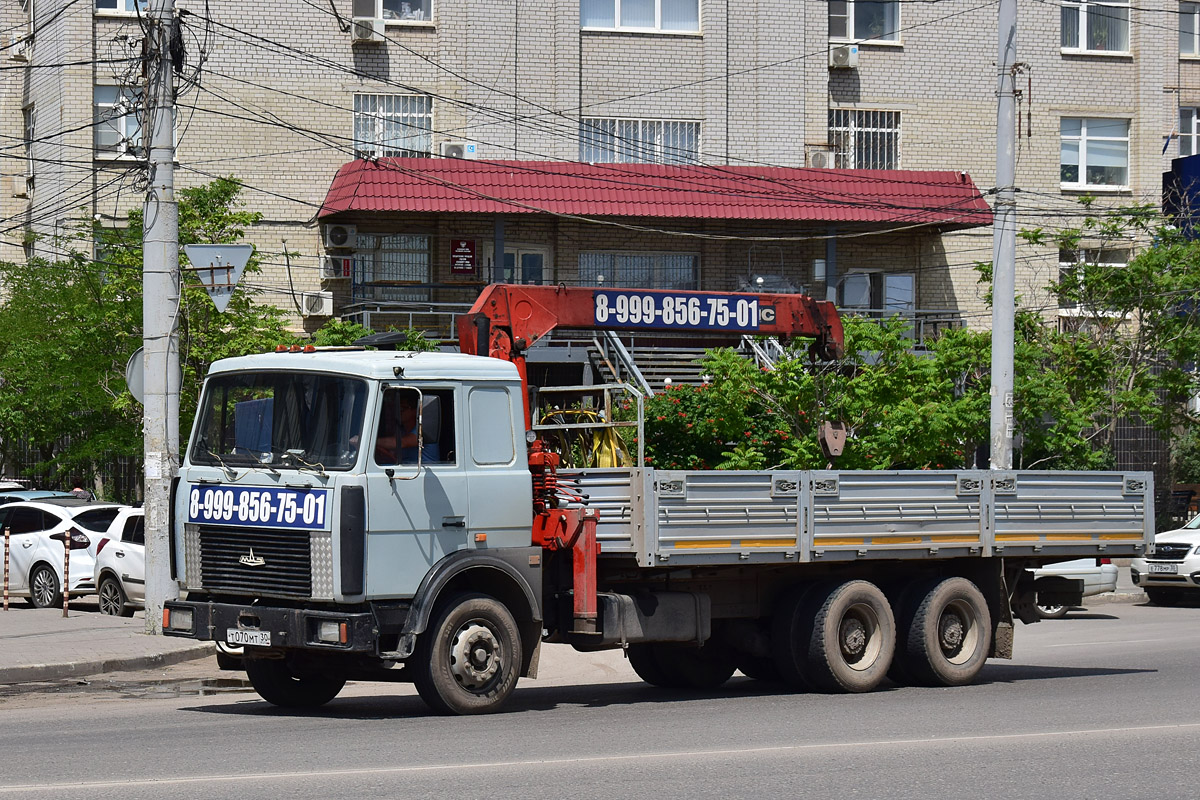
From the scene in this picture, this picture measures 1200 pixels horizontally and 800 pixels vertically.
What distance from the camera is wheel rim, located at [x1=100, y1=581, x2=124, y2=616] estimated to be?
22.0 m

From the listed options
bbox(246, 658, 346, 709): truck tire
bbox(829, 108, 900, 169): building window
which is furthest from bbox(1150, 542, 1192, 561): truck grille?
bbox(246, 658, 346, 709): truck tire

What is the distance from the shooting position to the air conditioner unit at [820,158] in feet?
119

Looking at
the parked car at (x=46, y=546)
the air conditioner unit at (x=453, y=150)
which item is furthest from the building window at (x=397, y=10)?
the parked car at (x=46, y=546)

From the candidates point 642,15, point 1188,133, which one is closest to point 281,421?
point 642,15

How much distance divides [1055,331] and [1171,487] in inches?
257

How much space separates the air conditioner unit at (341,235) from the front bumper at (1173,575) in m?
16.6

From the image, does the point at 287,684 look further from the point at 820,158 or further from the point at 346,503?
the point at 820,158

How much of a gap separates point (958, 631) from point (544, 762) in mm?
6348

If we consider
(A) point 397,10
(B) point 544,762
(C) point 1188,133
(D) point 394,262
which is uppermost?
(A) point 397,10

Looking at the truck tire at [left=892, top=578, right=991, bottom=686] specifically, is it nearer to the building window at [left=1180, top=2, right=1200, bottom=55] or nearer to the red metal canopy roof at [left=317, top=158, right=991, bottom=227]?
the red metal canopy roof at [left=317, top=158, right=991, bottom=227]

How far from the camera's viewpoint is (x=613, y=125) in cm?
3538

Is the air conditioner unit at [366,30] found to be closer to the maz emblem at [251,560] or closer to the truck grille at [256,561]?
the truck grille at [256,561]

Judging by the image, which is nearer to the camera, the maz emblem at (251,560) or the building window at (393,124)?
the maz emblem at (251,560)

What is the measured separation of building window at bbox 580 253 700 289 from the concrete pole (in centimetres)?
1724
